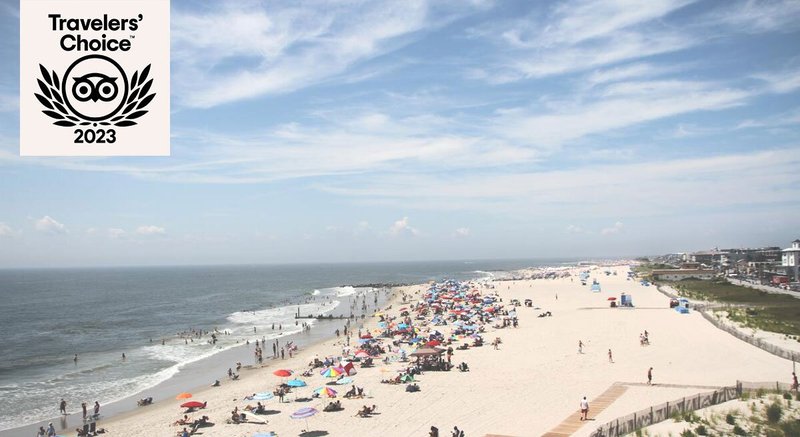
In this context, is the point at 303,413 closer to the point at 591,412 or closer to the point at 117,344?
the point at 591,412

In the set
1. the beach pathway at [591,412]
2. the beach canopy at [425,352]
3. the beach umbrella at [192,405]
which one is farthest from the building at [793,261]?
the beach umbrella at [192,405]

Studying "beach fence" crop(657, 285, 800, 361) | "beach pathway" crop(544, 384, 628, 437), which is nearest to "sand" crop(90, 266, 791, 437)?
"beach pathway" crop(544, 384, 628, 437)

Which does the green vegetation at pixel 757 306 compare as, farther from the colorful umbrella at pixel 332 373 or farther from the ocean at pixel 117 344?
the ocean at pixel 117 344

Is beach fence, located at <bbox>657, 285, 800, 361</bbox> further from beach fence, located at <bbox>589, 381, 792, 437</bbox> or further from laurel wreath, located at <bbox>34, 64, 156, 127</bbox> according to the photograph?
laurel wreath, located at <bbox>34, 64, 156, 127</bbox>

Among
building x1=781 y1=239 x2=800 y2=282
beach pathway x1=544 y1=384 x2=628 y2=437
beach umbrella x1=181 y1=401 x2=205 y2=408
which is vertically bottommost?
beach umbrella x1=181 y1=401 x2=205 y2=408

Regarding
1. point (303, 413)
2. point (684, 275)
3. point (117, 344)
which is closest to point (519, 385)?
point (303, 413)
